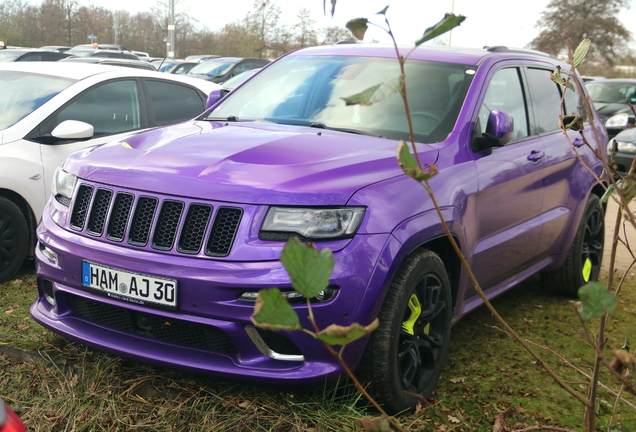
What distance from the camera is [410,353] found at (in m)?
3.21

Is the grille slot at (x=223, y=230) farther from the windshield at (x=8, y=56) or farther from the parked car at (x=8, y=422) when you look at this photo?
the windshield at (x=8, y=56)

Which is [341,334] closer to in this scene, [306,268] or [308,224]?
[306,268]

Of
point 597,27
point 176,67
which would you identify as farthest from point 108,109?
point 597,27

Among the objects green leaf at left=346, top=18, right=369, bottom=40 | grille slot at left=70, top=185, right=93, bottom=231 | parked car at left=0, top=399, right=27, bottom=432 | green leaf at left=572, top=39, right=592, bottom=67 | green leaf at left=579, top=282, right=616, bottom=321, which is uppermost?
green leaf at left=346, top=18, right=369, bottom=40

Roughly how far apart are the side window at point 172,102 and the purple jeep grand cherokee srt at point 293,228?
2.13 meters

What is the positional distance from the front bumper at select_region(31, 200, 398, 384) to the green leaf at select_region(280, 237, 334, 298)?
166 centimetres

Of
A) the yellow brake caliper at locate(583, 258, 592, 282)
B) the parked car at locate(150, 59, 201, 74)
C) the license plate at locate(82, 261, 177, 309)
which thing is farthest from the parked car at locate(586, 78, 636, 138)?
the parked car at locate(150, 59, 201, 74)

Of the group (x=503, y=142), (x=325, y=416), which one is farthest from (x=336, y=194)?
(x=503, y=142)

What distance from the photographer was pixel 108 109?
5.77 metres

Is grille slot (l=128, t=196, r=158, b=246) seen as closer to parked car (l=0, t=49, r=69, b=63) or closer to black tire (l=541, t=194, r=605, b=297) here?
black tire (l=541, t=194, r=605, b=297)

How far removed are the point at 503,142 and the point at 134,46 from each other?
69942mm

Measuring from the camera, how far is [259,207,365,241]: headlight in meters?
2.81

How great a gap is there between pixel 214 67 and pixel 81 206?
1873 centimetres

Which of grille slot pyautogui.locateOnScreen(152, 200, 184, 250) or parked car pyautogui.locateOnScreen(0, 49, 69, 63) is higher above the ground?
grille slot pyautogui.locateOnScreen(152, 200, 184, 250)
